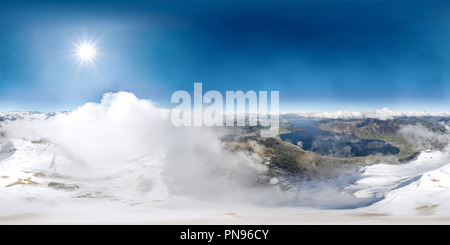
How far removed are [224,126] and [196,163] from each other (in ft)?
179

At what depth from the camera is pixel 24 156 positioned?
55.6 metres

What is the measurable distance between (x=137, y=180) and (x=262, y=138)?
233 ft

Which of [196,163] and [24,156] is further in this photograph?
[196,163]

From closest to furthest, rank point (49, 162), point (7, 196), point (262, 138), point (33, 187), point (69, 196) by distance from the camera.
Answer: point (7, 196), point (69, 196), point (33, 187), point (49, 162), point (262, 138)

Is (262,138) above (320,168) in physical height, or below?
above

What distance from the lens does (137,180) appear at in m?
47.4

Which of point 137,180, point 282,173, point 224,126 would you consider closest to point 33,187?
point 137,180

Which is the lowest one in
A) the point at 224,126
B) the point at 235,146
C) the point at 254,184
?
the point at 254,184

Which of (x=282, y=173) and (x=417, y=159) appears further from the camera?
(x=282, y=173)

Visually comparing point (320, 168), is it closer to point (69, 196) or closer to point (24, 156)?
point (69, 196)

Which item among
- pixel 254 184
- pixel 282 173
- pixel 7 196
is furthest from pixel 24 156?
pixel 282 173

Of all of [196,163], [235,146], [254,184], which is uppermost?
[235,146]

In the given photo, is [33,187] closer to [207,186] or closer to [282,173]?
[207,186]

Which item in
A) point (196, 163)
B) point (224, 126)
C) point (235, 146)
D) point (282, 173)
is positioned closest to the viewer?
point (282, 173)
